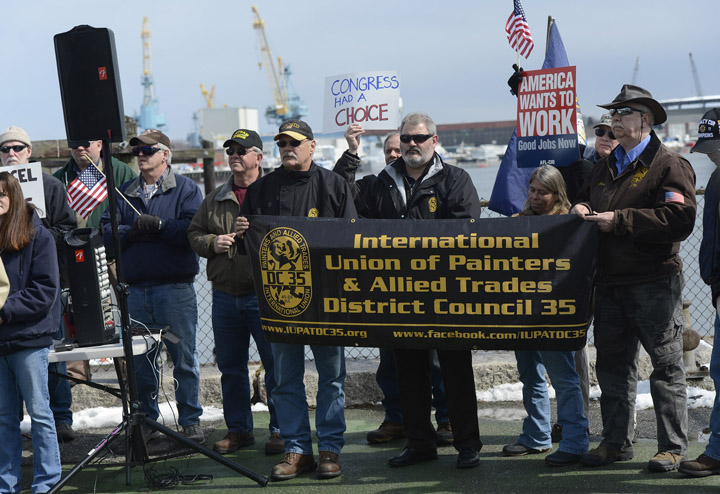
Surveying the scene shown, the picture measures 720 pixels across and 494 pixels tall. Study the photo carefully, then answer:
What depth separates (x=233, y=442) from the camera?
573 centimetres

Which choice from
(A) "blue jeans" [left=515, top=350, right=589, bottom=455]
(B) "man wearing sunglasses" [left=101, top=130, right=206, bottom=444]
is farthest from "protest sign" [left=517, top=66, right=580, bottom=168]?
(B) "man wearing sunglasses" [left=101, top=130, right=206, bottom=444]

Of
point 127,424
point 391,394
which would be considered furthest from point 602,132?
point 127,424

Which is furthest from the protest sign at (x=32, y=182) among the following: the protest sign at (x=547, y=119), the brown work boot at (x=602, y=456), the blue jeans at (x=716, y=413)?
the blue jeans at (x=716, y=413)

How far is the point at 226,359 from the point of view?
574 cm

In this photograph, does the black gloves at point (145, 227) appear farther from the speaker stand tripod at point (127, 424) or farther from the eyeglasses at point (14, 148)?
the eyeglasses at point (14, 148)

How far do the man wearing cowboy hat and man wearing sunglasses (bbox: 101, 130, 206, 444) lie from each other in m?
3.28

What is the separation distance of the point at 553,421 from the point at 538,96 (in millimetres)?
2392

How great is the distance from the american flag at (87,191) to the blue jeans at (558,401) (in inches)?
134

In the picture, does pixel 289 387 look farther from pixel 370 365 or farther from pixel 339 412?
pixel 370 365

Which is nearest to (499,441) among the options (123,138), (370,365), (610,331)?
(610,331)

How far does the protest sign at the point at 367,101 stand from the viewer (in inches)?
265

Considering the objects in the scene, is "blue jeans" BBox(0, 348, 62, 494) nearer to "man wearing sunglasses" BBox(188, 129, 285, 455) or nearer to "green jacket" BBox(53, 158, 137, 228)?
"man wearing sunglasses" BBox(188, 129, 285, 455)

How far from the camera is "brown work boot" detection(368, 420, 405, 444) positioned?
5.80m

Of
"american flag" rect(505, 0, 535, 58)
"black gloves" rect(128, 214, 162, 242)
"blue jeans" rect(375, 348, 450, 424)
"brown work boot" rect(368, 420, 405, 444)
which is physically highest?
"american flag" rect(505, 0, 535, 58)
